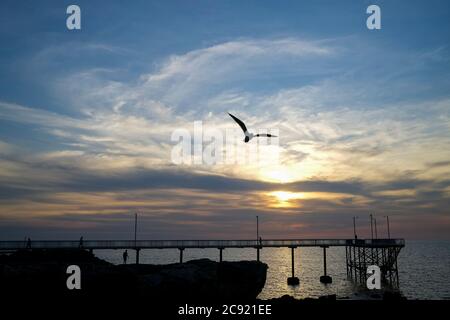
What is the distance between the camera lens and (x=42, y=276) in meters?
35.0

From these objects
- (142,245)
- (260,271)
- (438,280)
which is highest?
(142,245)

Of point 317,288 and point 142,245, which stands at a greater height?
point 142,245

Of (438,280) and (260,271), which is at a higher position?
(260,271)

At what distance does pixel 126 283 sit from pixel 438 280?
75933 millimetres
